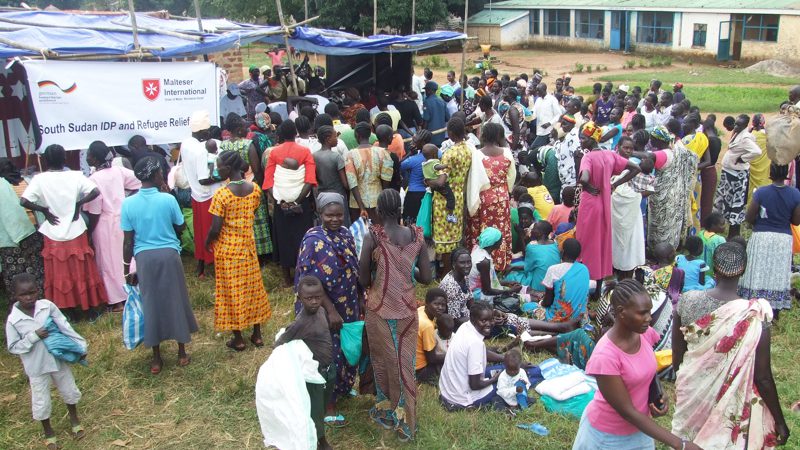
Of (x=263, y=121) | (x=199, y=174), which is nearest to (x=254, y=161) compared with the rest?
(x=199, y=174)

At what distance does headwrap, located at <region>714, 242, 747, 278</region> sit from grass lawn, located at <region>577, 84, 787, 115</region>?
543 inches

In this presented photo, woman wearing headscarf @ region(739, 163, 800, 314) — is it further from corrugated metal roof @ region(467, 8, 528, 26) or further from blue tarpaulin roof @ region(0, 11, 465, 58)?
corrugated metal roof @ region(467, 8, 528, 26)

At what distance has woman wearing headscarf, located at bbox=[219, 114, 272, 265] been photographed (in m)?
7.18

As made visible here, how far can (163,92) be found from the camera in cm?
747

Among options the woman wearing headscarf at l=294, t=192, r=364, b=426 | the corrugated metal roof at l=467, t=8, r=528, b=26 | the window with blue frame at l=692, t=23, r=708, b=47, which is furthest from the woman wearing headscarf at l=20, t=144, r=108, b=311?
the corrugated metal roof at l=467, t=8, r=528, b=26

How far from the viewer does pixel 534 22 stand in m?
36.9

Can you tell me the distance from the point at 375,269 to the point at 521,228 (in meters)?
3.43

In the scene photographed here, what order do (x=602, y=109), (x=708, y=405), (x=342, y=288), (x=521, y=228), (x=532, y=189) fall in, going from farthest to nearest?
(x=602, y=109), (x=532, y=189), (x=521, y=228), (x=342, y=288), (x=708, y=405)

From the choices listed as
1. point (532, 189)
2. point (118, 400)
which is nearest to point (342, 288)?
point (118, 400)

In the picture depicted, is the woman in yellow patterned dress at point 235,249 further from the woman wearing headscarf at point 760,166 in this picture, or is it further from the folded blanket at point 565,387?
the woman wearing headscarf at point 760,166

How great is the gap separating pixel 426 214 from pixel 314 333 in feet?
9.57

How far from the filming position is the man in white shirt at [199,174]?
701cm

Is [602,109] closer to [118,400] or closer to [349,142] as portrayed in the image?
[349,142]

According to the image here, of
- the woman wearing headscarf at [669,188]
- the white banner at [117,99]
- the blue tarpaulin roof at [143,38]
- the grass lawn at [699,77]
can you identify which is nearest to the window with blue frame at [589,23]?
the grass lawn at [699,77]
